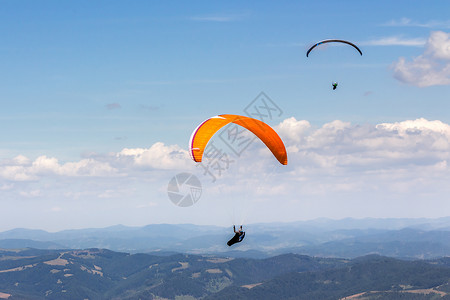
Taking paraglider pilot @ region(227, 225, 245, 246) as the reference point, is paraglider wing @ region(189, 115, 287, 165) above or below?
above

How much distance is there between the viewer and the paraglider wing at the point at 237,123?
54.4 metres

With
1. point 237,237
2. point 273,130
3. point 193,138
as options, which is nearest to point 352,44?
point 273,130

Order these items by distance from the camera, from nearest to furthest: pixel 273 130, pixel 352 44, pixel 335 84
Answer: pixel 352 44 → pixel 335 84 → pixel 273 130

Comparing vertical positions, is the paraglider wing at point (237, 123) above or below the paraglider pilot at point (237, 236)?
above

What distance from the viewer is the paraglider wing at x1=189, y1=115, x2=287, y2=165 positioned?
5438 centimetres

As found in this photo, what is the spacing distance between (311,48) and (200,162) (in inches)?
693

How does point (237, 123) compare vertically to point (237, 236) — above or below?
above

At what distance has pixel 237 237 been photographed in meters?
52.5

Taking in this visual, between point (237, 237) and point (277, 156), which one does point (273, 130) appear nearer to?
point (277, 156)

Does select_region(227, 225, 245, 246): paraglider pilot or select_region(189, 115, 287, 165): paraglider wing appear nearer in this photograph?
select_region(227, 225, 245, 246): paraglider pilot

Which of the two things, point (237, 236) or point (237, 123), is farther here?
point (237, 123)

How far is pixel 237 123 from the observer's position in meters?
58.7

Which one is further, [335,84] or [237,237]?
[335,84]

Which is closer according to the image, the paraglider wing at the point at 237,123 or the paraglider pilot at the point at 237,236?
the paraglider pilot at the point at 237,236
